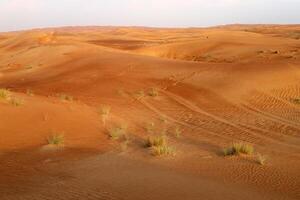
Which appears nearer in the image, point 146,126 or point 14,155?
point 14,155

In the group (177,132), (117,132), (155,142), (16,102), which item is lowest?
(177,132)

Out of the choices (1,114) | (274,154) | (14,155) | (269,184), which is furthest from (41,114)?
(269,184)

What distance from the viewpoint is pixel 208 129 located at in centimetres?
1243

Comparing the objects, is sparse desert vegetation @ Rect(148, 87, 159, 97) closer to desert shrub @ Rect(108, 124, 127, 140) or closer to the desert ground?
the desert ground

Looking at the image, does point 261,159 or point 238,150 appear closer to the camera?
point 261,159

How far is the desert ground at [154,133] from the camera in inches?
286

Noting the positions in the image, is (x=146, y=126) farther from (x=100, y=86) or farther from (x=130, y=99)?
(x=100, y=86)

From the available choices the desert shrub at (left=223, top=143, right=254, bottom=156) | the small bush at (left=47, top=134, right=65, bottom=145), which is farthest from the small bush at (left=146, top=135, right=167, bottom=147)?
the small bush at (left=47, top=134, right=65, bottom=145)

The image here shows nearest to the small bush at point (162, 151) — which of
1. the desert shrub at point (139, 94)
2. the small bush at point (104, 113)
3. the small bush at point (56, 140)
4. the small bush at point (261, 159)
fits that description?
the small bush at point (261, 159)

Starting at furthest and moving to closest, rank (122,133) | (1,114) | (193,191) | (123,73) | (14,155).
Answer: (123,73)
(1,114)
(122,133)
(14,155)
(193,191)

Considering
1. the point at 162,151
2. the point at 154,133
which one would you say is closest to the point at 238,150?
the point at 162,151

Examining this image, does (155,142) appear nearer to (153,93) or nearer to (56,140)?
(56,140)

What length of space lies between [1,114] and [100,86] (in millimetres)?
7603

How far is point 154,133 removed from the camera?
1172cm
